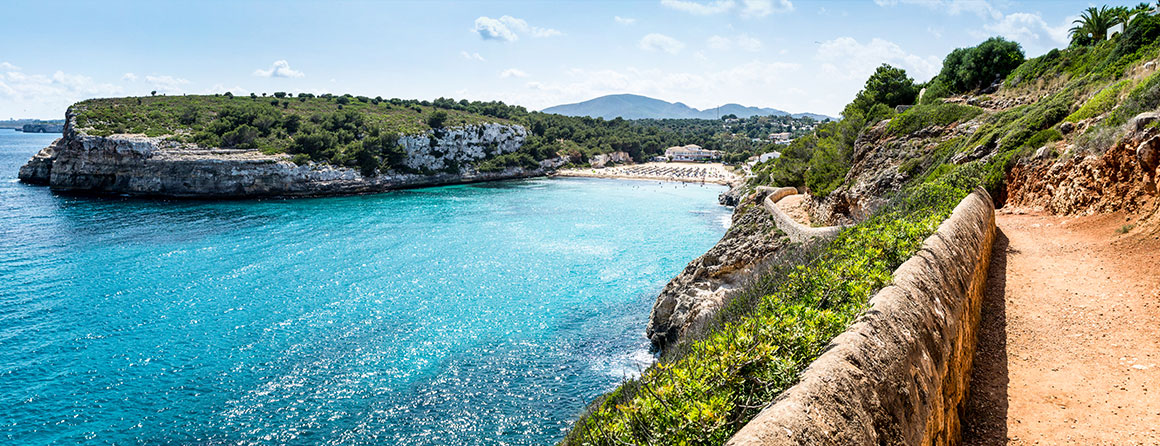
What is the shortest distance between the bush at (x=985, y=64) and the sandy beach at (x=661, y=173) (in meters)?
47.8

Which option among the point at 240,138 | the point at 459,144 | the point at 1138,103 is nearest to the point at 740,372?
the point at 1138,103

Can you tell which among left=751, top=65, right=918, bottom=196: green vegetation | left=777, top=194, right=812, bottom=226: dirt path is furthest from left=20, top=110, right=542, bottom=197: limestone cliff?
Result: left=777, top=194, right=812, bottom=226: dirt path

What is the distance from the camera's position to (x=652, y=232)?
44562 mm

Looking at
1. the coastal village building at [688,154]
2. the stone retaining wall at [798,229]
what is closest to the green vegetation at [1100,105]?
the stone retaining wall at [798,229]

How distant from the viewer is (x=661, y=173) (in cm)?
10450

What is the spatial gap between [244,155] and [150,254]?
3691 centimetres

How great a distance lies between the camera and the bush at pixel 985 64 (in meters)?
38.5

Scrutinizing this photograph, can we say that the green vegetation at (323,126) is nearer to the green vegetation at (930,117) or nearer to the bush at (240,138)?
the bush at (240,138)

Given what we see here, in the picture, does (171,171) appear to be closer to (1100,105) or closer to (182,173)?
(182,173)

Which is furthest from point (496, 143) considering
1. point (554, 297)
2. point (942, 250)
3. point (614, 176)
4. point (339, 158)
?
point (942, 250)

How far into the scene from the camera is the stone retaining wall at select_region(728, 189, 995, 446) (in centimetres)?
349

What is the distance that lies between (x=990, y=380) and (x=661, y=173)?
325ft

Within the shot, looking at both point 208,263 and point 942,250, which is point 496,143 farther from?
point 942,250

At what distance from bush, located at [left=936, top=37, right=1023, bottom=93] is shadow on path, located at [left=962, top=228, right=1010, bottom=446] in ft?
128
